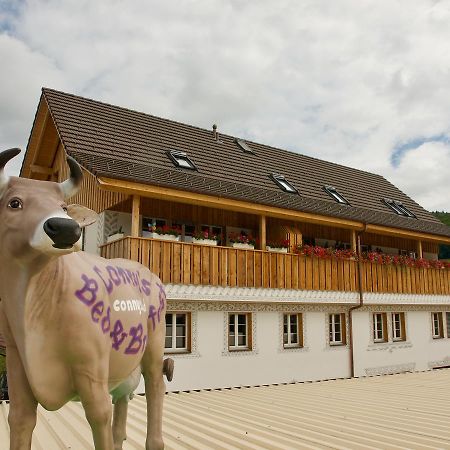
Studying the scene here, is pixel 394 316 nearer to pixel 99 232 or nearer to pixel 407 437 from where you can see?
pixel 99 232

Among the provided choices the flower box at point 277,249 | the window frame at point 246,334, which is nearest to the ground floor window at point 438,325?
the flower box at point 277,249

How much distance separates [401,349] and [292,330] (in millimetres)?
5411

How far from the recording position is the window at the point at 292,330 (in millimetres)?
15414

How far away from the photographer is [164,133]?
→ 18.4 meters

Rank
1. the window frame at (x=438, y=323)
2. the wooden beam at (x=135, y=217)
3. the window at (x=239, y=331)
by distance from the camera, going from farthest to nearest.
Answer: the window frame at (x=438, y=323) → the window at (x=239, y=331) → the wooden beam at (x=135, y=217)

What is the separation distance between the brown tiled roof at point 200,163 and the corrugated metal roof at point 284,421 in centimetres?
543

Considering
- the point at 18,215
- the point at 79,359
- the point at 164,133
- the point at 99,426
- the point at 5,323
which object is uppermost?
the point at 164,133

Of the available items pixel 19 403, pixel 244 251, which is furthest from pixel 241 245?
pixel 19 403

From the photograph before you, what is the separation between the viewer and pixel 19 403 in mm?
3516

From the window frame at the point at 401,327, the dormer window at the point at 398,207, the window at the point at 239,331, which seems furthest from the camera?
the dormer window at the point at 398,207

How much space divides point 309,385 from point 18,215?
12.4m

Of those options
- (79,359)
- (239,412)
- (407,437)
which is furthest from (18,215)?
(239,412)

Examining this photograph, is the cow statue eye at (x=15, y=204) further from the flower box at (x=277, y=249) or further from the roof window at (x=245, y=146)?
the roof window at (x=245, y=146)

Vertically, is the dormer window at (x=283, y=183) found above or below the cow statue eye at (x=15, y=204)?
above
